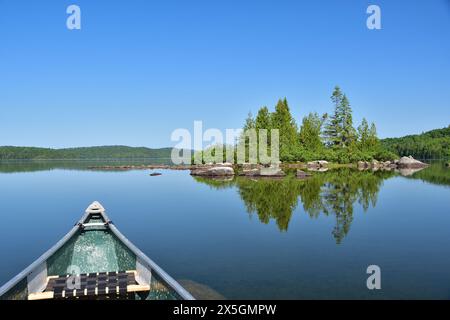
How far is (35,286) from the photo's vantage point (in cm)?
967

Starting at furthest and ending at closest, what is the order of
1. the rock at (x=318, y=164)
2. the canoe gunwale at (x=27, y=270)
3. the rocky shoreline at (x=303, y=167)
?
the rock at (x=318, y=164)
the rocky shoreline at (x=303, y=167)
the canoe gunwale at (x=27, y=270)

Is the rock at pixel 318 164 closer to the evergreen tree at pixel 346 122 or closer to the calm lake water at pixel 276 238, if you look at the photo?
the evergreen tree at pixel 346 122

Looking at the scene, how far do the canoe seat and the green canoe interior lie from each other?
0.36 m

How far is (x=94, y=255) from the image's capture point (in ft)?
45.0

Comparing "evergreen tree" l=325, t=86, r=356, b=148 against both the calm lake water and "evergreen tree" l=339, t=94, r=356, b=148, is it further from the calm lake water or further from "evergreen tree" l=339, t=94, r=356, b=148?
the calm lake water

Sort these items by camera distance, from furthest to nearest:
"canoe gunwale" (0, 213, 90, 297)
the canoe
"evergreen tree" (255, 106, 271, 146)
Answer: "evergreen tree" (255, 106, 271, 146) → the canoe → "canoe gunwale" (0, 213, 90, 297)

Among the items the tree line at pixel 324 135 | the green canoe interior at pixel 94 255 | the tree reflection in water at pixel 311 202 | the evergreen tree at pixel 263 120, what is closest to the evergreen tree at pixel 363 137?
the tree line at pixel 324 135

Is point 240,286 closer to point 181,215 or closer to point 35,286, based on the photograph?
point 35,286

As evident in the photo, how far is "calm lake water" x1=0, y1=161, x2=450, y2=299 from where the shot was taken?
13.5m

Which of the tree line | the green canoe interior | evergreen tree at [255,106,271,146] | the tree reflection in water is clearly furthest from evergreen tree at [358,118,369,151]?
the green canoe interior

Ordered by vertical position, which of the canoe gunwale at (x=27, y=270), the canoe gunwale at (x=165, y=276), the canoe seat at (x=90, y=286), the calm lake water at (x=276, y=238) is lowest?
the calm lake water at (x=276, y=238)

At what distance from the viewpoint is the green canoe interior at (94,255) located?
11.4 metres

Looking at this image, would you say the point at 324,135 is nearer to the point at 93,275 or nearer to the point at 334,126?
the point at 334,126

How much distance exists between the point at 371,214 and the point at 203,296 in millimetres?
20362
